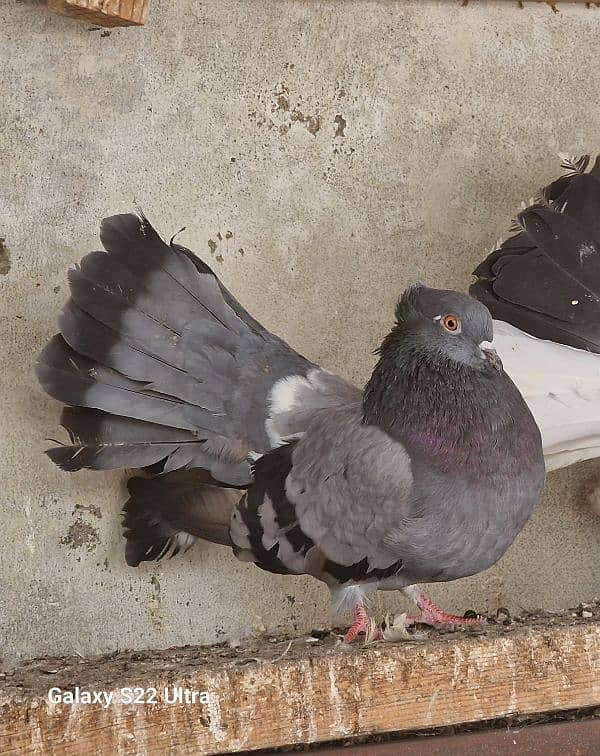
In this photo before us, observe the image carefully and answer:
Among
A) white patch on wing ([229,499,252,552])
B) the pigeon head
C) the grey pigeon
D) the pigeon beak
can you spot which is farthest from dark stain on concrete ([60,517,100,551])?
the pigeon beak

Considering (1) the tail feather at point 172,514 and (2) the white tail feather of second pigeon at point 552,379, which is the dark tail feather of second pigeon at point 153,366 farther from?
(2) the white tail feather of second pigeon at point 552,379

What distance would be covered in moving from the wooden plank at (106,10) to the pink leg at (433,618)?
1500mm

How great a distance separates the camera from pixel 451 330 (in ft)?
5.44

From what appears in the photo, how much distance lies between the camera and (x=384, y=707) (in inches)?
59.2

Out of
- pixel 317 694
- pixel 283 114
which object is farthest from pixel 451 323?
pixel 283 114

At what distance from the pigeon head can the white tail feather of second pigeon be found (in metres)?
0.44

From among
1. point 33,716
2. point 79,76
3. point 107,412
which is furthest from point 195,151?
point 33,716

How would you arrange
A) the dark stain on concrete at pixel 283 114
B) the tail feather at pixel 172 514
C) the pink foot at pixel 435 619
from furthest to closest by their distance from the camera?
1. the dark stain on concrete at pixel 283 114
2. the pink foot at pixel 435 619
3. the tail feather at pixel 172 514

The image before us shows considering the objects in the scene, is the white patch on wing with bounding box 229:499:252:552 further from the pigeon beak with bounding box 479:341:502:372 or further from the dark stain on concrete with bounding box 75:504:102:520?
the pigeon beak with bounding box 479:341:502:372

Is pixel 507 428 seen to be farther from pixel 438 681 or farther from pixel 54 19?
pixel 54 19

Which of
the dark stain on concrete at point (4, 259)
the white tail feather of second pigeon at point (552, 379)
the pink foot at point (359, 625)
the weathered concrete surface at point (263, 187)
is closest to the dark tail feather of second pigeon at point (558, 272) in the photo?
the white tail feather of second pigeon at point (552, 379)

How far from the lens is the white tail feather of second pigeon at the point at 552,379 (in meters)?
2.12

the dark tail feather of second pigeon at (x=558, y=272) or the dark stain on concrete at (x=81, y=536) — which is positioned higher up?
the dark tail feather of second pigeon at (x=558, y=272)

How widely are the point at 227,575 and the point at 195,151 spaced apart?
1104mm
